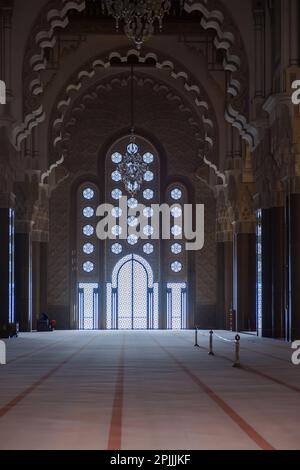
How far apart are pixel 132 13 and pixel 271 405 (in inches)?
363

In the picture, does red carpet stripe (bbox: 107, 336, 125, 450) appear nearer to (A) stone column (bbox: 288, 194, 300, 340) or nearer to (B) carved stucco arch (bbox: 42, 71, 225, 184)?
(A) stone column (bbox: 288, 194, 300, 340)

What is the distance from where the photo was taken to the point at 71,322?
3123cm

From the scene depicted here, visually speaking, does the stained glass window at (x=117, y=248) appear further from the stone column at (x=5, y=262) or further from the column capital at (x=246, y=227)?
the stone column at (x=5, y=262)

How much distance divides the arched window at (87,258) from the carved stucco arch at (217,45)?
858cm

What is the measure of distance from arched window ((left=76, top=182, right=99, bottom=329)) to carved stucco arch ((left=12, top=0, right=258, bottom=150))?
8.58 meters

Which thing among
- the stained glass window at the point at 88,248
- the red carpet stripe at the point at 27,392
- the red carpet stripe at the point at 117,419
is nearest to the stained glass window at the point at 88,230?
the stained glass window at the point at 88,248

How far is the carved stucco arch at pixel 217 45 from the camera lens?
21969 mm

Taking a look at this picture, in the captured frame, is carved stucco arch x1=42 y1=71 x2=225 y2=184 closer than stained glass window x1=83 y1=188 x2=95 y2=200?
Yes

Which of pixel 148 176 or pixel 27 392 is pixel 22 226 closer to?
pixel 148 176

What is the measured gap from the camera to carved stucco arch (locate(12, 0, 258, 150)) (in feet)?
72.1

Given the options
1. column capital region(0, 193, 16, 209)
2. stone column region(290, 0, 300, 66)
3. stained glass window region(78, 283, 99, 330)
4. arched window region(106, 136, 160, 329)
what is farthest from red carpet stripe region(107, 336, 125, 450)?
arched window region(106, 136, 160, 329)

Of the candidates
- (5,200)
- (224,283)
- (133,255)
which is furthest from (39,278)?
(5,200)

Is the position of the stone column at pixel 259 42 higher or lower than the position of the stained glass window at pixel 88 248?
higher
